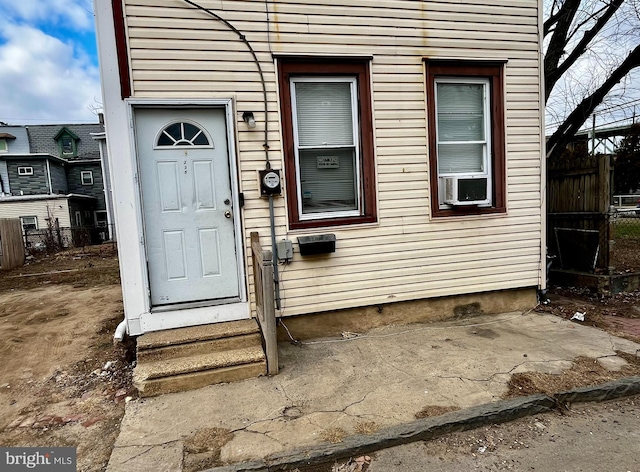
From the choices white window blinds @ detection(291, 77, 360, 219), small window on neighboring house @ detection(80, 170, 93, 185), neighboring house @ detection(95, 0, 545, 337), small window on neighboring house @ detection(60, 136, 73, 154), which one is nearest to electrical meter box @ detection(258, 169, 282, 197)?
neighboring house @ detection(95, 0, 545, 337)

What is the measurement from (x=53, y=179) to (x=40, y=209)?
13.7 ft

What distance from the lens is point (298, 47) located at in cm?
398

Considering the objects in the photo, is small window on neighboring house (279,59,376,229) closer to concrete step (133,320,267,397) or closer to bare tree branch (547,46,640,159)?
concrete step (133,320,267,397)

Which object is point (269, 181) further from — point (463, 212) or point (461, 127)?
point (461, 127)

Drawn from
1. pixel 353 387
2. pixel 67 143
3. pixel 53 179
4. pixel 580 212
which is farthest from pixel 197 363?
pixel 67 143

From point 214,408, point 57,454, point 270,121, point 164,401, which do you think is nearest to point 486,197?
point 270,121

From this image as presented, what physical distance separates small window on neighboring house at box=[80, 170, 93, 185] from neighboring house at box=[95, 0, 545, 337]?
84.8ft

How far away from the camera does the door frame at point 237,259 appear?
3.66 metres

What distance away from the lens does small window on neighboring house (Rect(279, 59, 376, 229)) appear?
4.09m

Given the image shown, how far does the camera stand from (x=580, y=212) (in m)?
5.66

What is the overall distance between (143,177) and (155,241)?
2.06ft

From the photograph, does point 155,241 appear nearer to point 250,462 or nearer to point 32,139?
point 250,462

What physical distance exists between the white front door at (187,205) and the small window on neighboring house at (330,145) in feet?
2.37

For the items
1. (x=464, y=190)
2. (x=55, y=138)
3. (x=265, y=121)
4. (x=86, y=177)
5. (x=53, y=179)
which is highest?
(x=55, y=138)
